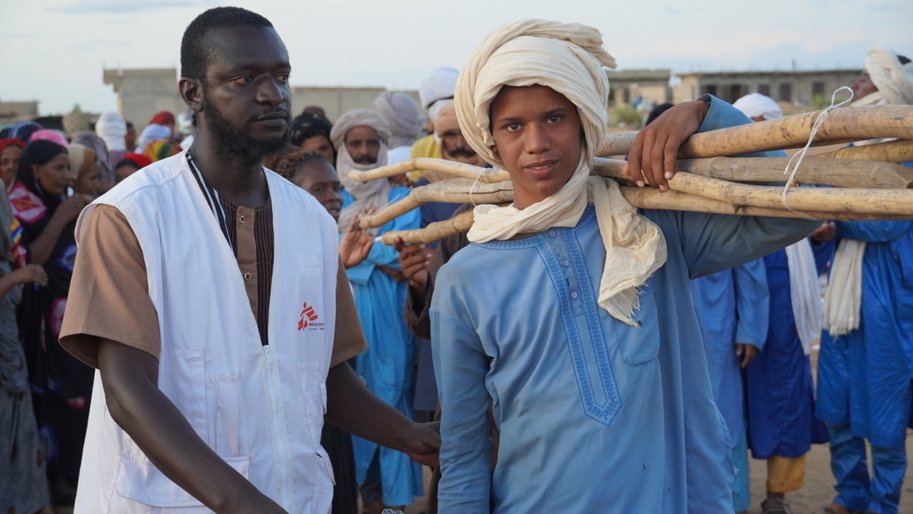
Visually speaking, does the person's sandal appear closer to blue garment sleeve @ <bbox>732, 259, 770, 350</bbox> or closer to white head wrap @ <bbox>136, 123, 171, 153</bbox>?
blue garment sleeve @ <bbox>732, 259, 770, 350</bbox>

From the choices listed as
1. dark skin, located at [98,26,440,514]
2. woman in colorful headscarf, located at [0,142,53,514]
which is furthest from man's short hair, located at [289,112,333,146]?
dark skin, located at [98,26,440,514]

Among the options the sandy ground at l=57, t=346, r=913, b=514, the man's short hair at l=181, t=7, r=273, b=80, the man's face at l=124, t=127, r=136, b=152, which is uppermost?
the man's short hair at l=181, t=7, r=273, b=80

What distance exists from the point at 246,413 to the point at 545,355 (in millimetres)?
726

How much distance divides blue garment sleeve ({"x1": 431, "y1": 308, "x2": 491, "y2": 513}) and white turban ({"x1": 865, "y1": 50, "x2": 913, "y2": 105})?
4.01 m

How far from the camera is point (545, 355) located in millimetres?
2609

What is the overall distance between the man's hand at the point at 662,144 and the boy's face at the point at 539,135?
Result: 0.48 feet

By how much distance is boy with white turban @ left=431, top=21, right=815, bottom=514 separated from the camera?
258cm

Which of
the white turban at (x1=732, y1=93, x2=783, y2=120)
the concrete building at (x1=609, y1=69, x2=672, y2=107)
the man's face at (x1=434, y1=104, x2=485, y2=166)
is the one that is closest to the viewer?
the man's face at (x1=434, y1=104, x2=485, y2=166)

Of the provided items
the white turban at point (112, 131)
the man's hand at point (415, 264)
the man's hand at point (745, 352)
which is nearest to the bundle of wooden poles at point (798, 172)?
the man's hand at point (415, 264)

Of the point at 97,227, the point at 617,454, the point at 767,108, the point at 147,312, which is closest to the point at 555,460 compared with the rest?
the point at 617,454

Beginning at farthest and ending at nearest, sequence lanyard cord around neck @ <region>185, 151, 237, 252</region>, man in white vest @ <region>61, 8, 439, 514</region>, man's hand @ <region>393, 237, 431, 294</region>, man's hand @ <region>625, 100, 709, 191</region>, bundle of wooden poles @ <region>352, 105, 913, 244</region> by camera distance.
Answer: man's hand @ <region>393, 237, 431, 294</region> → lanyard cord around neck @ <region>185, 151, 237, 252</region> → man's hand @ <region>625, 100, 709, 191</region> → man in white vest @ <region>61, 8, 439, 514</region> → bundle of wooden poles @ <region>352, 105, 913, 244</region>

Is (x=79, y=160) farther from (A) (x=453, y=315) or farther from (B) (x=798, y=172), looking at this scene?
(B) (x=798, y=172)

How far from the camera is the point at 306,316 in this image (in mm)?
2867

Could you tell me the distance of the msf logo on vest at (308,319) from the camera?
2842 millimetres
